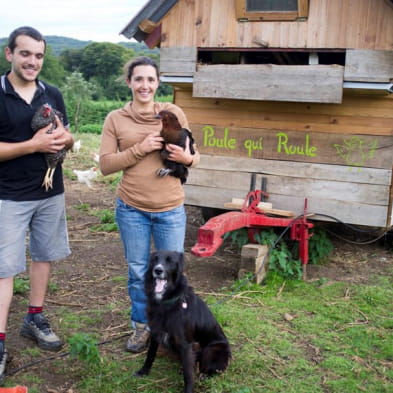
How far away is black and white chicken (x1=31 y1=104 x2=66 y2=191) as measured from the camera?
338 cm

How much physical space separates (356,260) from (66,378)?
13.5 feet

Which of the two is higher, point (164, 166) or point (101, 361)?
point (164, 166)

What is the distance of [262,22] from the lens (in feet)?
17.8

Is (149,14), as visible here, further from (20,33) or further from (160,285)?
(160,285)

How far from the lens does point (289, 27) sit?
5309mm

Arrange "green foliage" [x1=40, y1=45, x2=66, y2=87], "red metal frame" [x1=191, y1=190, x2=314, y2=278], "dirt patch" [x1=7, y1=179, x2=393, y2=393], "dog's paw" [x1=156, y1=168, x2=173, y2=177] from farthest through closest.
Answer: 1. "green foliage" [x1=40, y1=45, x2=66, y2=87]
2. "red metal frame" [x1=191, y1=190, x2=314, y2=278]
3. "dirt patch" [x1=7, y1=179, x2=393, y2=393]
4. "dog's paw" [x1=156, y1=168, x2=173, y2=177]

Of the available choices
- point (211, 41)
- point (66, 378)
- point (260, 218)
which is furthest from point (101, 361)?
point (211, 41)

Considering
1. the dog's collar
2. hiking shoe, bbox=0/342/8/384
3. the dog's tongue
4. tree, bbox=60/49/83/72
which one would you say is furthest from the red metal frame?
tree, bbox=60/49/83/72

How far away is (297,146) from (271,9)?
1.46 m

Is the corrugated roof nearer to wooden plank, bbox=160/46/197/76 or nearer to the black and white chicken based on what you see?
wooden plank, bbox=160/46/197/76

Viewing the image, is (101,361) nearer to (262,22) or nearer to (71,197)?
(262,22)

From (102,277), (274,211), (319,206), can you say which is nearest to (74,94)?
(102,277)

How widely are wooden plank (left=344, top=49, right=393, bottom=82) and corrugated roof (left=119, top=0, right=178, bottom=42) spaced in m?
2.04

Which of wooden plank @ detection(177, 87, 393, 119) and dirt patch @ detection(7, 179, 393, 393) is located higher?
wooden plank @ detection(177, 87, 393, 119)
